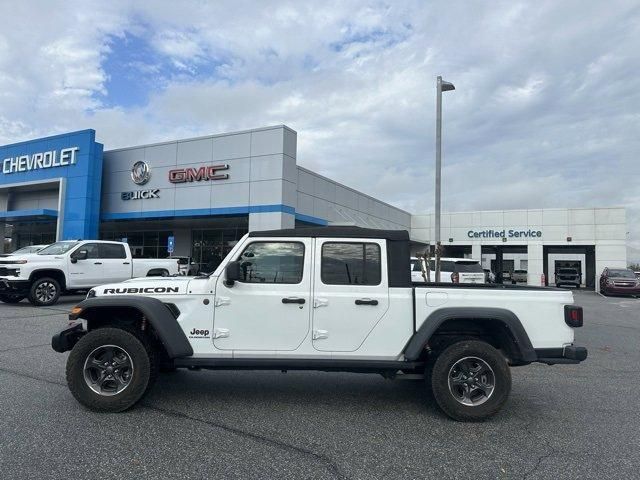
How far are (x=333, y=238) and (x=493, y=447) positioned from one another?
98.2 inches

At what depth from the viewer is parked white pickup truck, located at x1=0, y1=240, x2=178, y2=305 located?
45.0ft

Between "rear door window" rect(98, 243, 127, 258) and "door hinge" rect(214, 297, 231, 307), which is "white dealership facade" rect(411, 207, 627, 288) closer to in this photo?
"rear door window" rect(98, 243, 127, 258)

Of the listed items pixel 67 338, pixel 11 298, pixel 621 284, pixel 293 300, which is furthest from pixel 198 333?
pixel 621 284


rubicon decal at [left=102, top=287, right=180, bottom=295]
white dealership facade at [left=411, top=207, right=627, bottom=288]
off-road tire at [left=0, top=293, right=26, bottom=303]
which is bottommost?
off-road tire at [left=0, top=293, right=26, bottom=303]

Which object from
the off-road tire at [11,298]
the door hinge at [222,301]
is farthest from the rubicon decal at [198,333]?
the off-road tire at [11,298]

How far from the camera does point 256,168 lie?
24.1 metres

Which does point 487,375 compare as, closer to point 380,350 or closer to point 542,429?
point 542,429

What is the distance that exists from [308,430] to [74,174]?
27767mm

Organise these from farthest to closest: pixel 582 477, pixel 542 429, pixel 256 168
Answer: pixel 256 168
pixel 542 429
pixel 582 477

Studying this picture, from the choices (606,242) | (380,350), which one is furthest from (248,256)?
(606,242)

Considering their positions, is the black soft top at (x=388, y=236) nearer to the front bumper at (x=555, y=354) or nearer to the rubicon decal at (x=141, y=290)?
the rubicon decal at (x=141, y=290)

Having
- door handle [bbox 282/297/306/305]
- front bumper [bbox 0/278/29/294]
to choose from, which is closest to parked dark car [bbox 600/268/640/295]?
door handle [bbox 282/297/306/305]

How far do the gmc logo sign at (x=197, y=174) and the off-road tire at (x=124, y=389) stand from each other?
20.4m

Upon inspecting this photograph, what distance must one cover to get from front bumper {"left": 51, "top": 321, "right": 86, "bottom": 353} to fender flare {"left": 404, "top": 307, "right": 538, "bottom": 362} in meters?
3.52
